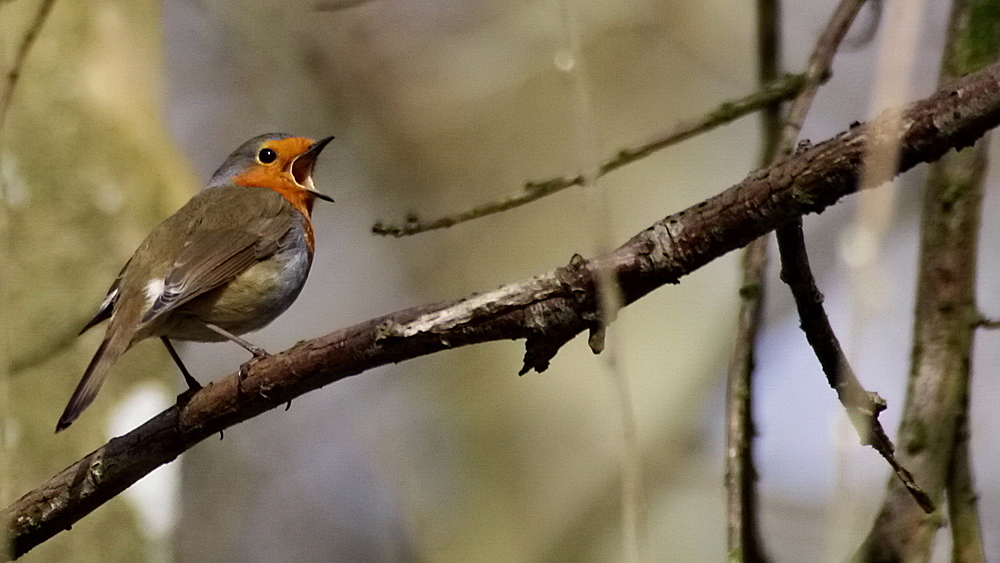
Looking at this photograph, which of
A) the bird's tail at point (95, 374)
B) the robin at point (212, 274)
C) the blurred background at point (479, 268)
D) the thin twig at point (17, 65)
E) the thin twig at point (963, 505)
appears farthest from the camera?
the blurred background at point (479, 268)

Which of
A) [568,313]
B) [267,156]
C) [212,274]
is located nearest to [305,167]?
[267,156]

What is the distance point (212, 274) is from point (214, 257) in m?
0.11

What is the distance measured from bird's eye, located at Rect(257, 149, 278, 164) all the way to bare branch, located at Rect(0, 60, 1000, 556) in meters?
2.20

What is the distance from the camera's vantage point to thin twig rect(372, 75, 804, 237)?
10.2 ft

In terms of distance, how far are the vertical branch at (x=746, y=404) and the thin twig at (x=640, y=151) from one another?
0.34ft

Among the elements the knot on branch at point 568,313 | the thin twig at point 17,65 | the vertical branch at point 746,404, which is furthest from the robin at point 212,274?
the vertical branch at point 746,404

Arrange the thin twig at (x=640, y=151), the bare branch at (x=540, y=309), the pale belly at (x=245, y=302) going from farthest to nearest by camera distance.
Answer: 1. the pale belly at (x=245, y=302)
2. the thin twig at (x=640, y=151)
3. the bare branch at (x=540, y=309)

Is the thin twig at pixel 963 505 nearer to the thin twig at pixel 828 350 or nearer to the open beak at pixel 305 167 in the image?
the thin twig at pixel 828 350

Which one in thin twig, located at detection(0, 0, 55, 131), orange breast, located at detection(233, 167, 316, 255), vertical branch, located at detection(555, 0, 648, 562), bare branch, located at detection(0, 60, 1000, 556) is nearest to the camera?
vertical branch, located at detection(555, 0, 648, 562)

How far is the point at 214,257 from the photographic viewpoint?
166 inches

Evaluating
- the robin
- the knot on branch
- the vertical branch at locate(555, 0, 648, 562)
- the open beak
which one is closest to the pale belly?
the robin

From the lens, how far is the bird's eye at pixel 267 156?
5.30 metres

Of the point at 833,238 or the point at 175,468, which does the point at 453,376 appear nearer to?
the point at 833,238

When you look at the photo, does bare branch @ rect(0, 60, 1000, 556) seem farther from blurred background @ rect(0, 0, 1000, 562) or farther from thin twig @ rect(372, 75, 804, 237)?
blurred background @ rect(0, 0, 1000, 562)
